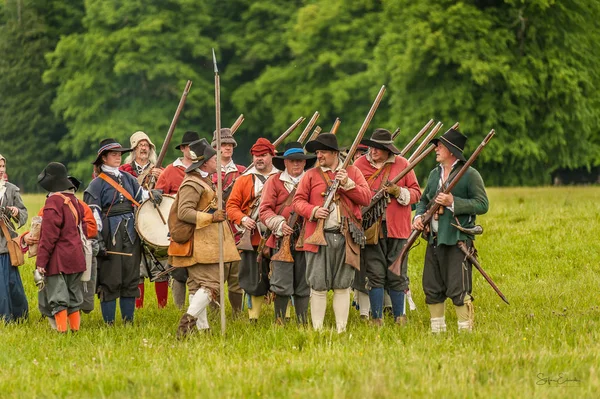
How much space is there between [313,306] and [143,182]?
3.62 meters

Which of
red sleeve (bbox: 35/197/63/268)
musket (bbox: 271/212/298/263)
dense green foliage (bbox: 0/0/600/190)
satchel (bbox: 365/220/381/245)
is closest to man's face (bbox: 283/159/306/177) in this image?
musket (bbox: 271/212/298/263)

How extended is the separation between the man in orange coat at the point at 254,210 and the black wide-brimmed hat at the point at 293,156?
0.52 feet

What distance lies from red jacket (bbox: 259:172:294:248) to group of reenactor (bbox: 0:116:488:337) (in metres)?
0.01

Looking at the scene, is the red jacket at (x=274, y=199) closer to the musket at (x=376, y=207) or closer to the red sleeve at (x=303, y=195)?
the red sleeve at (x=303, y=195)

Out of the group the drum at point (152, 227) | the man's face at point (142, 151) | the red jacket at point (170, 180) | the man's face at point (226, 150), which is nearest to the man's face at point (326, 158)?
the man's face at point (226, 150)

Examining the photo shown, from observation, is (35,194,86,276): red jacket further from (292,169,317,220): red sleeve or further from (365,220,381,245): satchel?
(365,220,381,245): satchel

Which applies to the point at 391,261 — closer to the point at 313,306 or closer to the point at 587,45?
the point at 313,306

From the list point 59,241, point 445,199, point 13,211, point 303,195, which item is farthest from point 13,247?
point 445,199

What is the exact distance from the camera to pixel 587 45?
136 ft

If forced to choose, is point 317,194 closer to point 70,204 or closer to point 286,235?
point 286,235

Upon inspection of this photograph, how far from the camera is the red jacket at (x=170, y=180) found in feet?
44.5

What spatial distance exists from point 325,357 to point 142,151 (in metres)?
6.00

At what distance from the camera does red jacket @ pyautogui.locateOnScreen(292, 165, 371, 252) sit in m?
11.1

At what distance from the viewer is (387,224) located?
1209 centimetres
